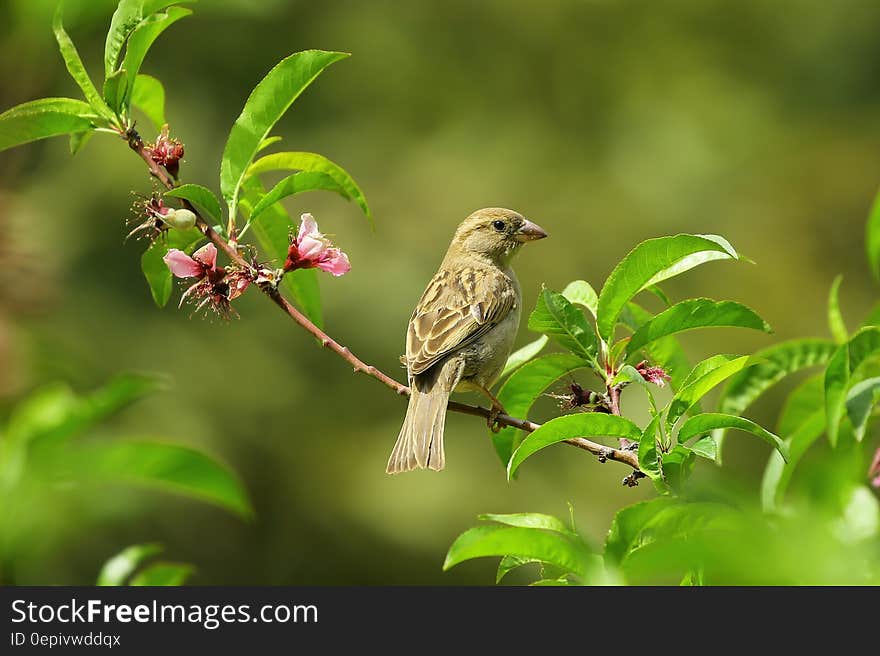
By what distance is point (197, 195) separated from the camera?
9.39ft

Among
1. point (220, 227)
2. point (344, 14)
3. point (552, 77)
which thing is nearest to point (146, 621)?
point (220, 227)

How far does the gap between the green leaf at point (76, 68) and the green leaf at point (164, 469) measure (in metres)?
1.09

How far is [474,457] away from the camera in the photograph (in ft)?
36.8

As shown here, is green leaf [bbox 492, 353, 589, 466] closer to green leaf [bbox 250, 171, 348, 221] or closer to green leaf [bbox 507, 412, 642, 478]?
green leaf [bbox 507, 412, 642, 478]

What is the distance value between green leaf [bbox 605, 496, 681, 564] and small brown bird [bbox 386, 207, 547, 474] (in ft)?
4.80

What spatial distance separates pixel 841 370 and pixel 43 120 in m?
2.18

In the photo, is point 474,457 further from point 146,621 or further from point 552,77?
point 146,621

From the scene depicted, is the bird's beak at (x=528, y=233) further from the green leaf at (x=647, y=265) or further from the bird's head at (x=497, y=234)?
the green leaf at (x=647, y=265)

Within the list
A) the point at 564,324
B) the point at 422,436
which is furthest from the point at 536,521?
the point at 422,436

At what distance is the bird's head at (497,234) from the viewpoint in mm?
5492

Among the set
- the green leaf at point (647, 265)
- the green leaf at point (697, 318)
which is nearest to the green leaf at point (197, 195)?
the green leaf at point (647, 265)

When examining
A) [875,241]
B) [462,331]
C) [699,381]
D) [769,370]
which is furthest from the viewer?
[462,331]

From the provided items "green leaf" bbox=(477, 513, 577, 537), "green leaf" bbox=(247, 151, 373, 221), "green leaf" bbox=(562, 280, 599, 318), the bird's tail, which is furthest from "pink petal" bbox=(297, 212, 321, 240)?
"green leaf" bbox=(477, 513, 577, 537)

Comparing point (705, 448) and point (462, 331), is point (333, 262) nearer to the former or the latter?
point (705, 448)
